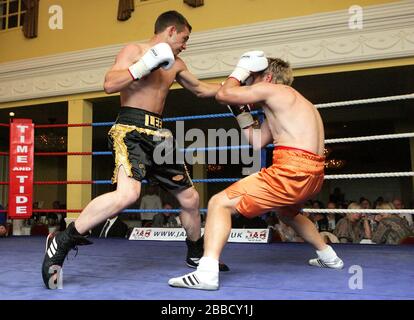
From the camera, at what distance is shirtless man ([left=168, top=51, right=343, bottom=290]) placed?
4.33 feet

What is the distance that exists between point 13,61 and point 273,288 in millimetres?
4301

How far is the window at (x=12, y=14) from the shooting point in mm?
4812

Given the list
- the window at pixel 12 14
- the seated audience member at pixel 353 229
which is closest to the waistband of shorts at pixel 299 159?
the seated audience member at pixel 353 229

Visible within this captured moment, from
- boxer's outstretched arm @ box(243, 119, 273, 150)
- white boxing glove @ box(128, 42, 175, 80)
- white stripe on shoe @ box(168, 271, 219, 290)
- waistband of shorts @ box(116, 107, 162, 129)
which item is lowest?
white stripe on shoe @ box(168, 271, 219, 290)

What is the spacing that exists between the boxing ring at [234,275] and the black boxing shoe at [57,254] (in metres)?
0.03

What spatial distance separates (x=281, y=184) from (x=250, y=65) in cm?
43

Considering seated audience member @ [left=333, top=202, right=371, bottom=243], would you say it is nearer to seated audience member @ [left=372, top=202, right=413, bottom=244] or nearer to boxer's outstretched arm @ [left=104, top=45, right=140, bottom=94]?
seated audience member @ [left=372, top=202, right=413, bottom=244]

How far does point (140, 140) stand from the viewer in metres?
1.46

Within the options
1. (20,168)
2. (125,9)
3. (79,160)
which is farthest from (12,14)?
(20,168)

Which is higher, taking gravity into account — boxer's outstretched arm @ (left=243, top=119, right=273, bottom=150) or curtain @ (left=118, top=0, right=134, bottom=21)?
curtain @ (left=118, top=0, right=134, bottom=21)

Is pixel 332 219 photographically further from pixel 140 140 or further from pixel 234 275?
pixel 140 140

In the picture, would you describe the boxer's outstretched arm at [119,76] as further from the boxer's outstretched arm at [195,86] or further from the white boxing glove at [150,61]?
the boxer's outstretched arm at [195,86]

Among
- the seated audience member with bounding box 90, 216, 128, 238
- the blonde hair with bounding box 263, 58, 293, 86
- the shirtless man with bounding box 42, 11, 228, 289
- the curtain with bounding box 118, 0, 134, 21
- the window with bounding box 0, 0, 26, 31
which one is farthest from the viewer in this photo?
the window with bounding box 0, 0, 26, 31

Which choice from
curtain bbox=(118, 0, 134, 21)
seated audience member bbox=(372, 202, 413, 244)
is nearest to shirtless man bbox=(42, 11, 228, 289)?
seated audience member bbox=(372, 202, 413, 244)
